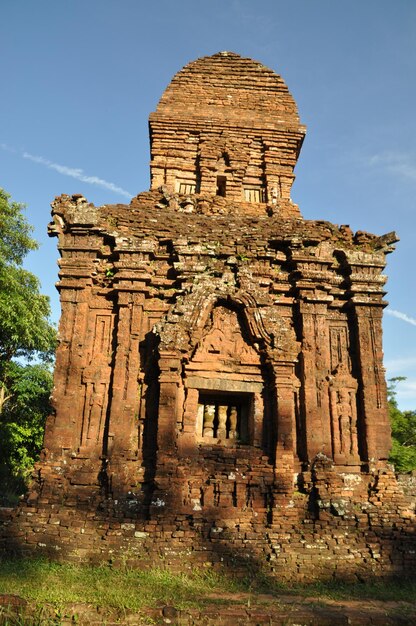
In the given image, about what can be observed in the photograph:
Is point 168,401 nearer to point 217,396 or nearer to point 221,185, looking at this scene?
point 217,396

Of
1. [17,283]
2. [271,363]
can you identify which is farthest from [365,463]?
[17,283]

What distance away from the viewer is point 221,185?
14391mm

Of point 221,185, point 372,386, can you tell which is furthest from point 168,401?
point 221,185

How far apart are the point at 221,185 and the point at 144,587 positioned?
34.4 feet

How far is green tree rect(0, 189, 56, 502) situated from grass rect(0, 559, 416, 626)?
12449 millimetres

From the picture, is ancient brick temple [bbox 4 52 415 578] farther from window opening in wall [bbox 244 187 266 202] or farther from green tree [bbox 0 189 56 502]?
green tree [bbox 0 189 56 502]

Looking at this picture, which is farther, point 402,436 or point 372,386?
point 402,436

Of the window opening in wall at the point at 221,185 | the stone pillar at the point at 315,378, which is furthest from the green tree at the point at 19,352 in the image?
the stone pillar at the point at 315,378

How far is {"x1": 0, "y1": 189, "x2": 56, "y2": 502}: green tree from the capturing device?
1903 centimetres

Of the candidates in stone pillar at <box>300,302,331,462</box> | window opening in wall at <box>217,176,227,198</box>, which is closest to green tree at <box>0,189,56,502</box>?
window opening in wall at <box>217,176,227,198</box>

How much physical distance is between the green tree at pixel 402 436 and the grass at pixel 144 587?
1479cm

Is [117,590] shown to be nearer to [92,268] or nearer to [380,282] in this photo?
[92,268]

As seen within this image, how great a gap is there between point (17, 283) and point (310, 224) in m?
11.9

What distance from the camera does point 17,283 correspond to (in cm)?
1905
